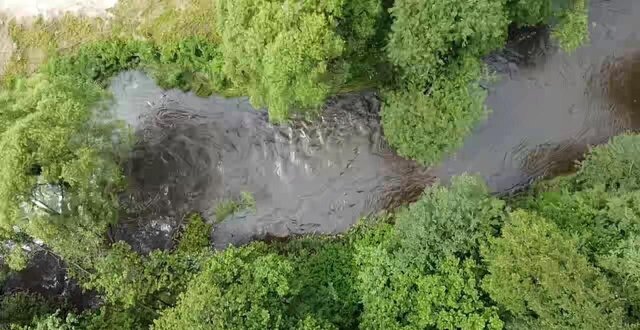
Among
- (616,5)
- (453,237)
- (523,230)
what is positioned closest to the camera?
(523,230)

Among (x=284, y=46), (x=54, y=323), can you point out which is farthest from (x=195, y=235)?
(x=284, y=46)

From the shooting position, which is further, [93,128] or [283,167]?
[283,167]

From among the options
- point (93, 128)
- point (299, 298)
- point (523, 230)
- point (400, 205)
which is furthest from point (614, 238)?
point (93, 128)

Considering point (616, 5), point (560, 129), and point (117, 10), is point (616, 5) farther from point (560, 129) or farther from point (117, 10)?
point (117, 10)

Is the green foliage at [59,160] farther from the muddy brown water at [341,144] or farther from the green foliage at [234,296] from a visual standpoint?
the green foliage at [234,296]

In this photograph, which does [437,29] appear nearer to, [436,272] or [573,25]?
[573,25]
